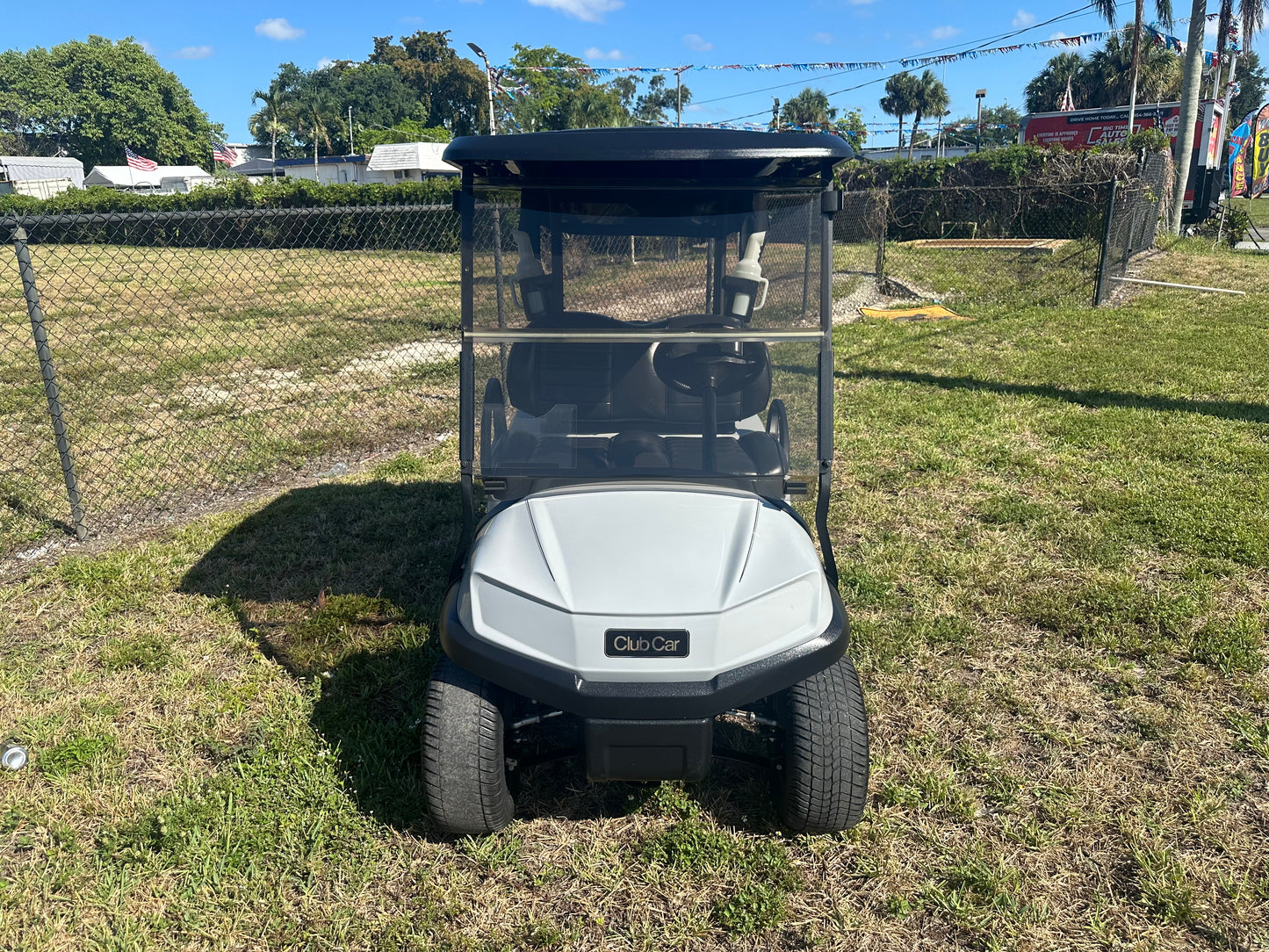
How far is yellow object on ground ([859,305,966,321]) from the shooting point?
386 inches

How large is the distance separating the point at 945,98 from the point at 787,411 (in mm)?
87208

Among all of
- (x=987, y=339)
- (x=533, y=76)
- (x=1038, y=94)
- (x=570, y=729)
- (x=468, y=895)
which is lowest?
(x=468, y=895)

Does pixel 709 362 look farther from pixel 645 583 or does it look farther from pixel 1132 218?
pixel 1132 218

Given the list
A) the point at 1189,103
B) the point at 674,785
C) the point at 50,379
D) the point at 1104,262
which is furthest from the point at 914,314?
the point at 1189,103

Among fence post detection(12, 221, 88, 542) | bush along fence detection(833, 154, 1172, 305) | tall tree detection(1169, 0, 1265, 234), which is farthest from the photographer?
tall tree detection(1169, 0, 1265, 234)

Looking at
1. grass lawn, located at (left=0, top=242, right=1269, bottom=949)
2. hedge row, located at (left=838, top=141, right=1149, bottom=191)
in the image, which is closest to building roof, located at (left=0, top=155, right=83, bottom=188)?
hedge row, located at (left=838, top=141, right=1149, bottom=191)

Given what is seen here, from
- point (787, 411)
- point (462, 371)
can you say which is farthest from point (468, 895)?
point (787, 411)

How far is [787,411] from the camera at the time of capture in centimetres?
260

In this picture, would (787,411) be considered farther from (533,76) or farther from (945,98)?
(945,98)

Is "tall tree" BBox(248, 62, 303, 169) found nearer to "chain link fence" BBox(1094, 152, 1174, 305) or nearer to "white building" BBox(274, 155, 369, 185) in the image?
"white building" BBox(274, 155, 369, 185)

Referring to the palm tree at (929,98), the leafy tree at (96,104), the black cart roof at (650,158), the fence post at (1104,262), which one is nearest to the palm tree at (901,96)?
the palm tree at (929,98)

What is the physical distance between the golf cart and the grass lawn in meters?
0.23

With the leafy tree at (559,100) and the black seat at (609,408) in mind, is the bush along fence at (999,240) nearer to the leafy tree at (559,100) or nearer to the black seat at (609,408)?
the black seat at (609,408)

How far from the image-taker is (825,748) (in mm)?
2051
